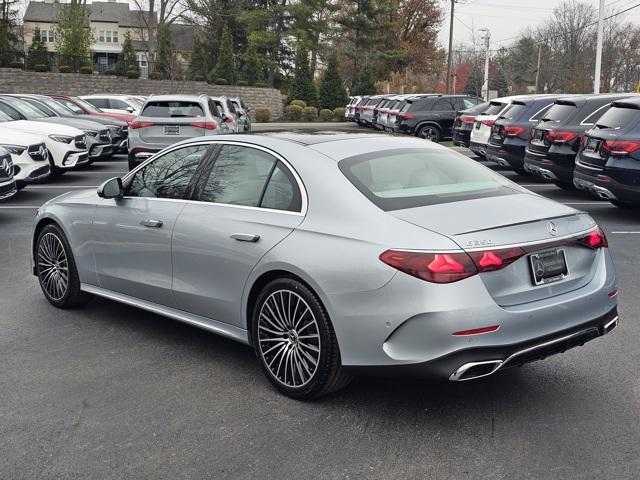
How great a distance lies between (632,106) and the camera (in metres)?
10.9

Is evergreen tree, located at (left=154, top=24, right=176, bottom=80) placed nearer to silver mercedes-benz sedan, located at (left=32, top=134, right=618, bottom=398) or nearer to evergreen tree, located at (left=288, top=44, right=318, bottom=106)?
evergreen tree, located at (left=288, top=44, right=318, bottom=106)

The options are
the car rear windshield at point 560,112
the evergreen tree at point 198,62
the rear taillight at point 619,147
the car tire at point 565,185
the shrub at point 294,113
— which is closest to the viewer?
the rear taillight at point 619,147

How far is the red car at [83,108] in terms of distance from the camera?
2242 cm

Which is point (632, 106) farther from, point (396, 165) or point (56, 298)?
point (56, 298)

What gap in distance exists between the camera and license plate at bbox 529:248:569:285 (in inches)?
161

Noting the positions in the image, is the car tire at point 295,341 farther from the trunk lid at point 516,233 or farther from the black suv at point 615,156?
the black suv at point 615,156

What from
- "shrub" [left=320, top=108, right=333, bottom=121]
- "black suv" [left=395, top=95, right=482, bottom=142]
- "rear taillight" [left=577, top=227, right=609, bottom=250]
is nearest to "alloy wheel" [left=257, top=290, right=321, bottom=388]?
"rear taillight" [left=577, top=227, right=609, bottom=250]

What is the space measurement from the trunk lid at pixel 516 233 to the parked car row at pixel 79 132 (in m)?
8.48

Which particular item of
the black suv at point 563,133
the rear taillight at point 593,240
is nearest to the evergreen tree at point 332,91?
the black suv at point 563,133

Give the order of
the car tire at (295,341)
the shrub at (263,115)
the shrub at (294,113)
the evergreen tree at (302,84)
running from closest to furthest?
1. the car tire at (295,341)
2. the shrub at (263,115)
3. the shrub at (294,113)
4. the evergreen tree at (302,84)

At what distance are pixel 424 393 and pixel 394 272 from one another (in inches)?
41.7

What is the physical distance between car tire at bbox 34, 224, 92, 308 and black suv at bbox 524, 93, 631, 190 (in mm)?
9102

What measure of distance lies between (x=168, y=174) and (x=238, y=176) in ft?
2.53

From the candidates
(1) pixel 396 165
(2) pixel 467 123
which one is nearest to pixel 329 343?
(1) pixel 396 165
